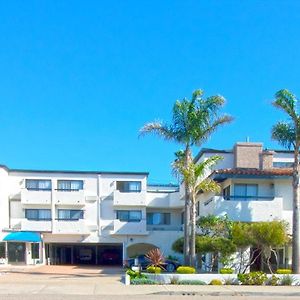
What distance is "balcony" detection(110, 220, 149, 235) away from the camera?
45856mm

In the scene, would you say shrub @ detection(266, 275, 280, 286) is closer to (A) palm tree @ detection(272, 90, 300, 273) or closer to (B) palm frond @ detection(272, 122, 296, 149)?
(A) palm tree @ detection(272, 90, 300, 273)

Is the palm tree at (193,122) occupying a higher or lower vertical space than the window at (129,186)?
higher

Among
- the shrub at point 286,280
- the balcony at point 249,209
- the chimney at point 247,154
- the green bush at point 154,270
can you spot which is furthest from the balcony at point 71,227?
the shrub at point 286,280

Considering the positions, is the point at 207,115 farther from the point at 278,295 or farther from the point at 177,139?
the point at 278,295

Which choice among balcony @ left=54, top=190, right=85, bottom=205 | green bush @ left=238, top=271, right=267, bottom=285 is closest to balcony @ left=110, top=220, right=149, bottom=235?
balcony @ left=54, top=190, right=85, bottom=205

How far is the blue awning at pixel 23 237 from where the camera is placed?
43.8 meters

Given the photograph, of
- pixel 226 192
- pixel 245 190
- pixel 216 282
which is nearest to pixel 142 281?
pixel 216 282

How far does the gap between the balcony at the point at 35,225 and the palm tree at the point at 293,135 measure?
2648cm

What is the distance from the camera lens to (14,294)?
19.1 metres

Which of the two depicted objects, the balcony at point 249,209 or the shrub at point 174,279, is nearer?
the shrub at point 174,279

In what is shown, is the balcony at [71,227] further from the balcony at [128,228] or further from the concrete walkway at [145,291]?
the concrete walkway at [145,291]

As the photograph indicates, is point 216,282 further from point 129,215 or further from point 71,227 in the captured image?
point 71,227

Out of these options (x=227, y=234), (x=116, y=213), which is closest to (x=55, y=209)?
(x=116, y=213)

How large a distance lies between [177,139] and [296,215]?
313 inches
